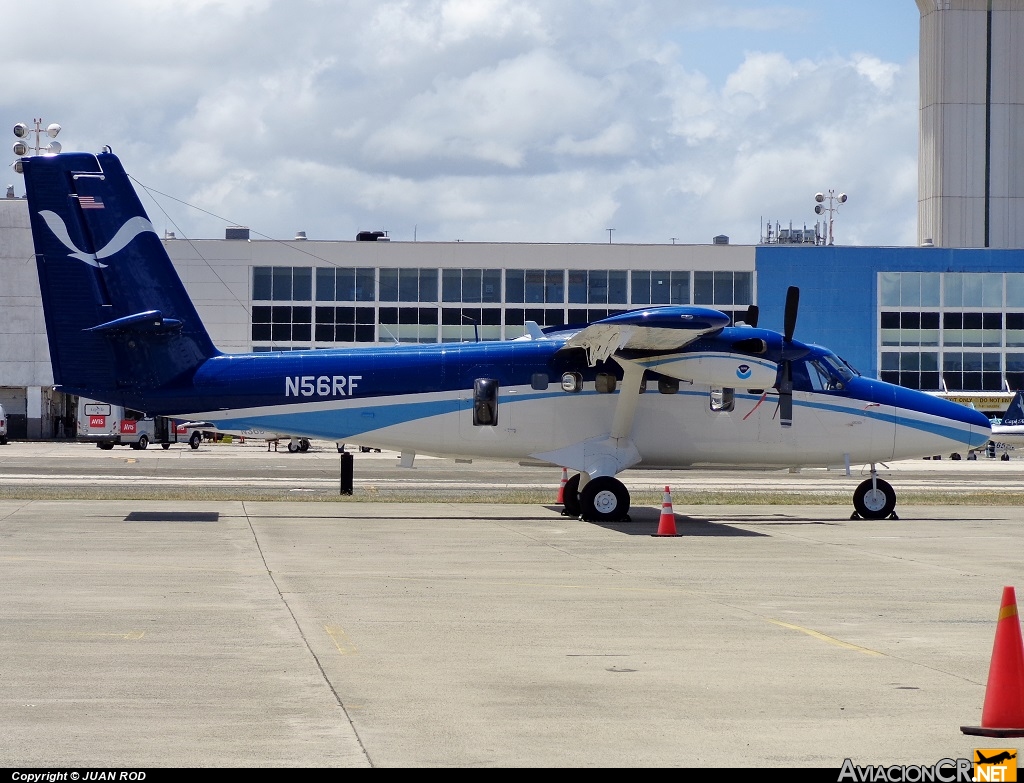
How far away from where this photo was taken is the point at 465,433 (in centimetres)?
2397

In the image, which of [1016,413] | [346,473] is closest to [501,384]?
[346,473]

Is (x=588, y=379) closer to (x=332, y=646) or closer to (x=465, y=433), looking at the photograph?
(x=465, y=433)

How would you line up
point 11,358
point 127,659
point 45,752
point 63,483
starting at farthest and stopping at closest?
point 11,358 → point 63,483 → point 127,659 → point 45,752

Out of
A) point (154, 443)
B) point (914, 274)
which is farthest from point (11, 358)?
point (914, 274)

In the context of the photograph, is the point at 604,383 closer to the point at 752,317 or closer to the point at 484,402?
the point at 484,402

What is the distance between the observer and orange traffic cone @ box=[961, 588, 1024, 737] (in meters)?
7.45

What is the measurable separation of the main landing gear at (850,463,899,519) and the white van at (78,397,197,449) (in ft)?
151

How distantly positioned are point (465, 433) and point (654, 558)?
7043mm

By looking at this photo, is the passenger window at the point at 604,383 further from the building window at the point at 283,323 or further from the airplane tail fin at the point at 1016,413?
the building window at the point at 283,323

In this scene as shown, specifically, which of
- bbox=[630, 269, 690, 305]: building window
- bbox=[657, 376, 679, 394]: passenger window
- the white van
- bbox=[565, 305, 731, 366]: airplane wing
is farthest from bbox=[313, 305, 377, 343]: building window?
bbox=[565, 305, 731, 366]: airplane wing

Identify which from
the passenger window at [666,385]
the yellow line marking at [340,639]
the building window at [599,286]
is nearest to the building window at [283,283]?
the building window at [599,286]

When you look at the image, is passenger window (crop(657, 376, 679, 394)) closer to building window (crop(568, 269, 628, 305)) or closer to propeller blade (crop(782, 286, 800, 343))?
propeller blade (crop(782, 286, 800, 343))

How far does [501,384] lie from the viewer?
2405cm

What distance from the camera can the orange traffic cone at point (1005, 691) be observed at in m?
7.45
